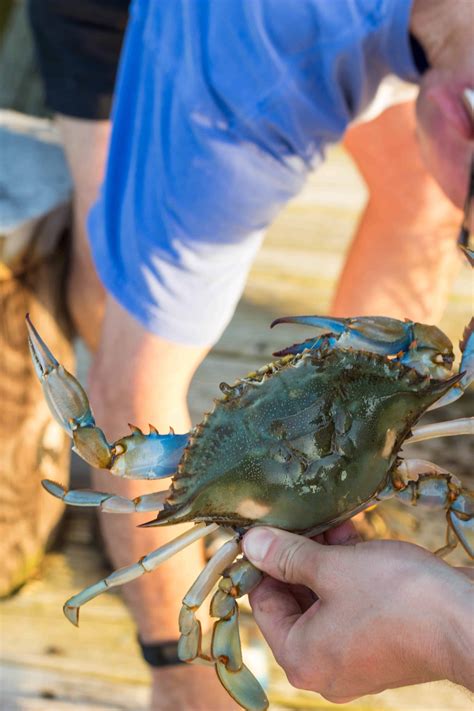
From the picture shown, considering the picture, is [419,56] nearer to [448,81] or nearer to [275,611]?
[448,81]

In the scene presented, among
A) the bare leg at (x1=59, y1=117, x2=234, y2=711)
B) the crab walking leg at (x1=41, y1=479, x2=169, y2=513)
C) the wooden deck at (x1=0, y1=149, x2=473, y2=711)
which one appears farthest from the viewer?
Result: the wooden deck at (x1=0, y1=149, x2=473, y2=711)

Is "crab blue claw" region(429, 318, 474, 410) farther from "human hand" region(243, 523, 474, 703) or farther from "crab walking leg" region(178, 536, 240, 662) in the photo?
"crab walking leg" region(178, 536, 240, 662)

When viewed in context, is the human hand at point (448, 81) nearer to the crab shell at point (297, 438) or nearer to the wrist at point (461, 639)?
the crab shell at point (297, 438)

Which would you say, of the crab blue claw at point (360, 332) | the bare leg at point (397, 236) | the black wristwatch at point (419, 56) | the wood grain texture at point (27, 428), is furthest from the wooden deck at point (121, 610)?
the black wristwatch at point (419, 56)

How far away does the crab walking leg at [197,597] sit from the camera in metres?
1.27

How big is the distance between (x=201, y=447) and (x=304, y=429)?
125mm

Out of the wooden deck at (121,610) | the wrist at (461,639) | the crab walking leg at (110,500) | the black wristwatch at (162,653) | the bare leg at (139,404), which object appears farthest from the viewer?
the wooden deck at (121,610)

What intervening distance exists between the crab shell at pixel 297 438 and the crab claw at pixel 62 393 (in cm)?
14

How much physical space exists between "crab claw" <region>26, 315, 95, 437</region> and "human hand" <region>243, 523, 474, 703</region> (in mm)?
258

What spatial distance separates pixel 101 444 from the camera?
112 centimetres

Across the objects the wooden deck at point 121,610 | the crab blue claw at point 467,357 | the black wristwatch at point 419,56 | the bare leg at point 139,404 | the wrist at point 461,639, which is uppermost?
the black wristwatch at point 419,56

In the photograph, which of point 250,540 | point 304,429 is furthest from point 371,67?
point 250,540

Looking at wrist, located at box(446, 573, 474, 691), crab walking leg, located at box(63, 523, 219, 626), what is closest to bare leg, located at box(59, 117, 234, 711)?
crab walking leg, located at box(63, 523, 219, 626)

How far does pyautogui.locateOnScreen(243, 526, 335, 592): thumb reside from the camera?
1087 mm
